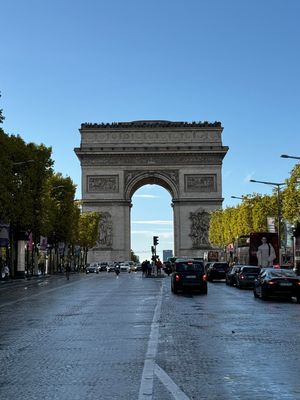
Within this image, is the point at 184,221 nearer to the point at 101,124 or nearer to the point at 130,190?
the point at 130,190

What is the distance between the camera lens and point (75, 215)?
280 feet

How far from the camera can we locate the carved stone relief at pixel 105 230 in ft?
366

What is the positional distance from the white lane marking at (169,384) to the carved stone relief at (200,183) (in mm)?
100743

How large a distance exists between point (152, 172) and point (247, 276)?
70297 mm

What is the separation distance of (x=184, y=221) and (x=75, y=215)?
2932 cm

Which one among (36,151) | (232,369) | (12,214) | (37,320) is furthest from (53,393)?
(36,151)

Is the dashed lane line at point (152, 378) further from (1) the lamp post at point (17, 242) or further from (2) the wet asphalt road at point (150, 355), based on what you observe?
(1) the lamp post at point (17, 242)

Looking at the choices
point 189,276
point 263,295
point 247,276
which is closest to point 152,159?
point 247,276

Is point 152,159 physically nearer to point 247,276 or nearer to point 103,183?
point 103,183

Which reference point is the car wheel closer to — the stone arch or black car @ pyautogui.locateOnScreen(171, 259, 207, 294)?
black car @ pyautogui.locateOnScreen(171, 259, 207, 294)

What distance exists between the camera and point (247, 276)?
42812 millimetres

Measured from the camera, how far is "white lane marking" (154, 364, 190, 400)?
8.77 meters

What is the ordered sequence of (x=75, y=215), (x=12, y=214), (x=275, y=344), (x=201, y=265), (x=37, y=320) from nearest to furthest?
(x=275, y=344) < (x=37, y=320) < (x=201, y=265) < (x=12, y=214) < (x=75, y=215)

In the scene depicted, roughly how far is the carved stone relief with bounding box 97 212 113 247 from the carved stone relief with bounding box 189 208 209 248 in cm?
1233
